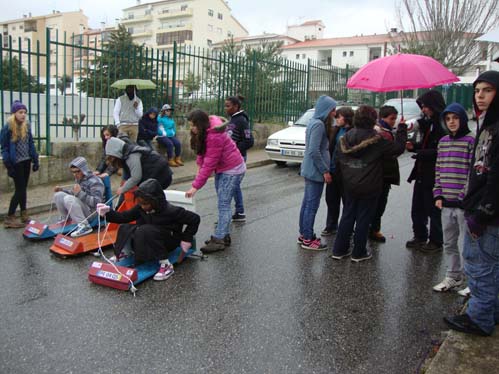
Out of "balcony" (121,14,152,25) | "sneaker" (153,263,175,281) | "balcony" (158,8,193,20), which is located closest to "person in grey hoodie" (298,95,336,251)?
"sneaker" (153,263,175,281)

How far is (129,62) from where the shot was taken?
10.7 m

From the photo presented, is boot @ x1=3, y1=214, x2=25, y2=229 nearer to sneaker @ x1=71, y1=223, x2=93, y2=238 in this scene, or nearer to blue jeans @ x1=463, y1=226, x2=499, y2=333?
sneaker @ x1=71, y1=223, x2=93, y2=238

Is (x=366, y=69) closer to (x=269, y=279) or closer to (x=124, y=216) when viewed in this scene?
(x=269, y=279)

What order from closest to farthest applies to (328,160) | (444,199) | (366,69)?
(444,199), (328,160), (366,69)

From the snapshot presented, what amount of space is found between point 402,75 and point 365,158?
127cm

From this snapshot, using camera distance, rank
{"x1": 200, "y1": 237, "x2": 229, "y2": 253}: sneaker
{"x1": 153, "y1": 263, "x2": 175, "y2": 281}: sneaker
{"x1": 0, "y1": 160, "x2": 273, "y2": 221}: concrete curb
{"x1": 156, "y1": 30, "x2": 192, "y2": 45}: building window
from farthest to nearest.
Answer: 1. {"x1": 156, "y1": 30, "x2": 192, "y2": 45}: building window
2. {"x1": 0, "y1": 160, "x2": 273, "y2": 221}: concrete curb
3. {"x1": 200, "y1": 237, "x2": 229, "y2": 253}: sneaker
4. {"x1": 153, "y1": 263, "x2": 175, "y2": 281}: sneaker

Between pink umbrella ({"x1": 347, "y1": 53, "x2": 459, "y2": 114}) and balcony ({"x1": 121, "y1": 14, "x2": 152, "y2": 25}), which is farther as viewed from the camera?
balcony ({"x1": 121, "y1": 14, "x2": 152, "y2": 25})

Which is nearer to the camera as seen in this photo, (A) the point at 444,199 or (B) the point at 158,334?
(B) the point at 158,334

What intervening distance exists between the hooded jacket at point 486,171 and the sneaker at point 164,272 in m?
2.81

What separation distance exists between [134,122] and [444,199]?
7518 millimetres

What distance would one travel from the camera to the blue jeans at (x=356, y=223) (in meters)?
5.14

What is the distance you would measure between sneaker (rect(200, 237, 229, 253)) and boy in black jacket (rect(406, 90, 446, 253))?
2304mm

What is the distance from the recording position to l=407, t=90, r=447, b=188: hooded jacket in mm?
5320

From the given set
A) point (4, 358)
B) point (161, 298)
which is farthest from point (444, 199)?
point (4, 358)
